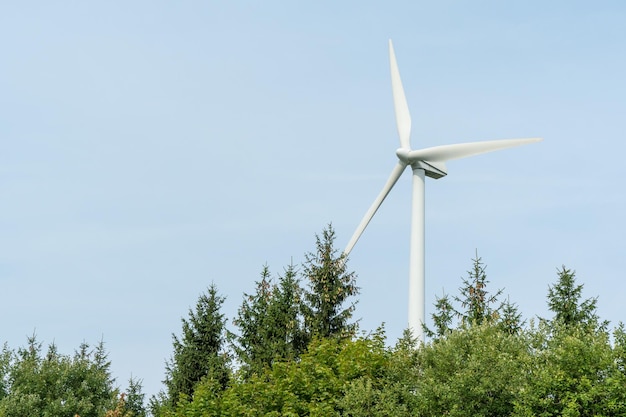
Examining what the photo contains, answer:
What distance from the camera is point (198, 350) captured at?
193 feet

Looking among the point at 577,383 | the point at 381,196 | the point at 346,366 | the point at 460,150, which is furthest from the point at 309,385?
the point at 460,150

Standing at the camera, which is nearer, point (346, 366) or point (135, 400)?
point (346, 366)

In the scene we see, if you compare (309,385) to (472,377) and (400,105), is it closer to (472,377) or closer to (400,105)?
(472,377)

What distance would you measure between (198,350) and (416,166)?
20151 millimetres

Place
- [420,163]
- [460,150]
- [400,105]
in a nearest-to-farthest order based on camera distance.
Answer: [420,163] → [460,150] → [400,105]

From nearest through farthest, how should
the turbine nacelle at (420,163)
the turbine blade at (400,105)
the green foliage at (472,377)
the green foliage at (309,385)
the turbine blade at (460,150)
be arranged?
the green foliage at (472,377)
the green foliage at (309,385)
the turbine blade at (460,150)
the turbine nacelle at (420,163)
the turbine blade at (400,105)

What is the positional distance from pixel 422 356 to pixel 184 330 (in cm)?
2391

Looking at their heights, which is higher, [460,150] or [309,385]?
[460,150]

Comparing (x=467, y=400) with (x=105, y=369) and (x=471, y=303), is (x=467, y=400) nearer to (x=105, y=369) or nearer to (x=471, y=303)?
(x=471, y=303)

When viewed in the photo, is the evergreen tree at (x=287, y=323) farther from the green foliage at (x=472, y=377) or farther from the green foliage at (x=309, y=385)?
the green foliage at (x=472, y=377)

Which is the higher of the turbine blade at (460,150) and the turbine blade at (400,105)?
the turbine blade at (400,105)

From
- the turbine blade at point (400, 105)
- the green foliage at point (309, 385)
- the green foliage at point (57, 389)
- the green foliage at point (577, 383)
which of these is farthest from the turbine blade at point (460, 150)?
the green foliage at point (57, 389)

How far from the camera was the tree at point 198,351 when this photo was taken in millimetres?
57750

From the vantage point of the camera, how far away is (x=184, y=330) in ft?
196
